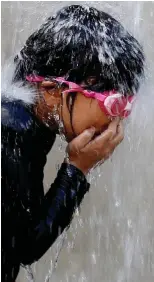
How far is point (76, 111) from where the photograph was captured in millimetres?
1511

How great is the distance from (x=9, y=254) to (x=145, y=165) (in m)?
0.75

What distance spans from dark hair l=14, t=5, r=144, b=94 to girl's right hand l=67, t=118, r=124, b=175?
0.10 metres

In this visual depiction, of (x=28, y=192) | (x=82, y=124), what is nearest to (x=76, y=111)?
(x=82, y=124)

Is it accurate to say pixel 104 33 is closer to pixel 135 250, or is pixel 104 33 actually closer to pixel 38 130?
pixel 38 130

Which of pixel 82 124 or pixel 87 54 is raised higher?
pixel 87 54

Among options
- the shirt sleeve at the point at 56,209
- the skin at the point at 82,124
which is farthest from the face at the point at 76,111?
the shirt sleeve at the point at 56,209

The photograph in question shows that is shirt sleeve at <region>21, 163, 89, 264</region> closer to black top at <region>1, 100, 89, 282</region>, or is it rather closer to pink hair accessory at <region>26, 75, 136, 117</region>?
black top at <region>1, 100, 89, 282</region>

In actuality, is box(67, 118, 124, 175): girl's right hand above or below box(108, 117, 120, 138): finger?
below

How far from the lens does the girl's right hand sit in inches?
58.8

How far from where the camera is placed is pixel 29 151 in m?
1.47

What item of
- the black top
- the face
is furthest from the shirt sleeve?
the face

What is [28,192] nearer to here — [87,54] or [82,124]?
[82,124]

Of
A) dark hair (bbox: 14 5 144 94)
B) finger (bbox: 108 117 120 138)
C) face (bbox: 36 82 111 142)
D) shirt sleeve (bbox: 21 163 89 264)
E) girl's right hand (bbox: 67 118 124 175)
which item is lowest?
shirt sleeve (bbox: 21 163 89 264)

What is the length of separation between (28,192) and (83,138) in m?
0.18
